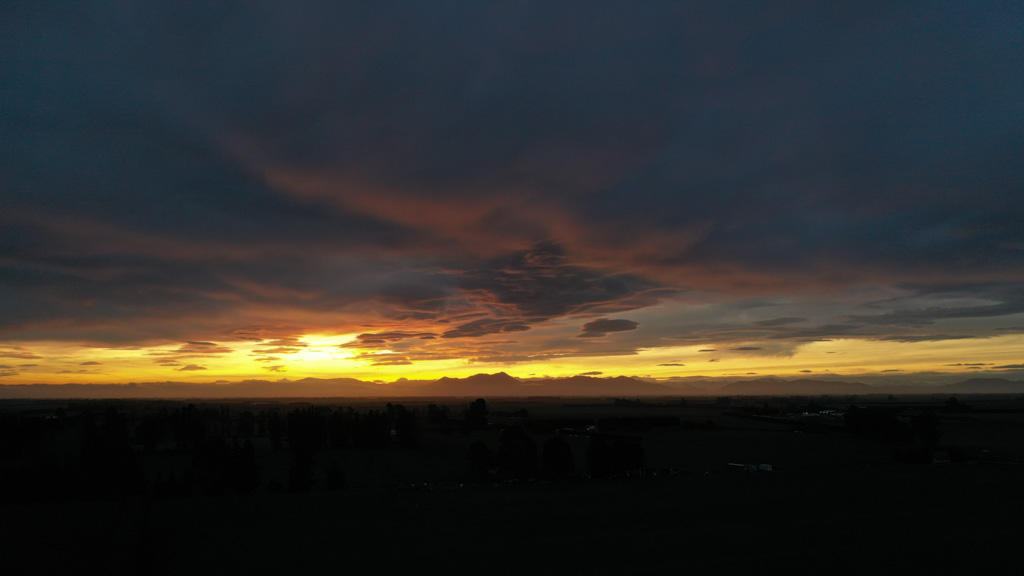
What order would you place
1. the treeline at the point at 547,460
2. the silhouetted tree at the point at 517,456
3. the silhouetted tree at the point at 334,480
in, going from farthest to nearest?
the silhouetted tree at the point at 517,456 < the treeline at the point at 547,460 < the silhouetted tree at the point at 334,480

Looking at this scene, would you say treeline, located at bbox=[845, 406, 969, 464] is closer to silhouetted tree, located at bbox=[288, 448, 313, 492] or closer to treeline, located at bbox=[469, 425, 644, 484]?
treeline, located at bbox=[469, 425, 644, 484]

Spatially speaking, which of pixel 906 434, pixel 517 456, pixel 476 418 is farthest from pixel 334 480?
pixel 906 434

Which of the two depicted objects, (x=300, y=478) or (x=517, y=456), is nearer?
(x=300, y=478)

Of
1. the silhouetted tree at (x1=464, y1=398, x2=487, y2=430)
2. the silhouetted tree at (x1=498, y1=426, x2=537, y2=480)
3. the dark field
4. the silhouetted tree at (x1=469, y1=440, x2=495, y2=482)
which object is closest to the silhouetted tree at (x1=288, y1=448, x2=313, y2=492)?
the dark field

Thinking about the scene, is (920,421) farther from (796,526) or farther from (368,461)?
(368,461)

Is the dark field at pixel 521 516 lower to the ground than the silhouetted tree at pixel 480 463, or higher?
lower

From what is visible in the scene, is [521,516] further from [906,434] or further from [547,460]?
[906,434]

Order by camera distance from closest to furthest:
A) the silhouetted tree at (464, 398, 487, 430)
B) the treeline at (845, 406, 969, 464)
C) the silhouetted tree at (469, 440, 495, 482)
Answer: the silhouetted tree at (469, 440, 495, 482) → the treeline at (845, 406, 969, 464) → the silhouetted tree at (464, 398, 487, 430)

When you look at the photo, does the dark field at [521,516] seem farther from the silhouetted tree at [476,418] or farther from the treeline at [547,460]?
the silhouetted tree at [476,418]

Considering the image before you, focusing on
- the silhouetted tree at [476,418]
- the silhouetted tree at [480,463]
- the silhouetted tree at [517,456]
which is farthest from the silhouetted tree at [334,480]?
the silhouetted tree at [476,418]

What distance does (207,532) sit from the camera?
44.2 m

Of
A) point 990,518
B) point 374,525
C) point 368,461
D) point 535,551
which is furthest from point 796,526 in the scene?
point 368,461

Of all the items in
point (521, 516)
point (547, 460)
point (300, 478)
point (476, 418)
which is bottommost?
point (521, 516)

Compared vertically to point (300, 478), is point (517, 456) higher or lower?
higher
